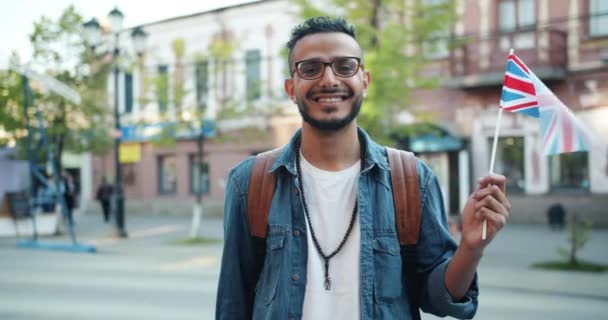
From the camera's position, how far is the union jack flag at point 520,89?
2.53 metres

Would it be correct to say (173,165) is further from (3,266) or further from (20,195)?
(3,266)

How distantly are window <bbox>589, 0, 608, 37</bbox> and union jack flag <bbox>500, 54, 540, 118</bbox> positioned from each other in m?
18.2

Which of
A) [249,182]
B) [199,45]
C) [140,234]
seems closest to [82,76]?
[140,234]

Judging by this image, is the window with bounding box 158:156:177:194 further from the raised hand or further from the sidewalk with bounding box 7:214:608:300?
the raised hand

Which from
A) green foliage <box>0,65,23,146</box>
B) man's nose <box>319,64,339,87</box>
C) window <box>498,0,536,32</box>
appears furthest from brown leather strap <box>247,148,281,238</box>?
green foliage <box>0,65,23,146</box>

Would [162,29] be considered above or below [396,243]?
above

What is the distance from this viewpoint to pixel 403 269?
2398 millimetres

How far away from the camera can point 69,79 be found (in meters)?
20.3

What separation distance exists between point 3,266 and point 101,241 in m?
4.71

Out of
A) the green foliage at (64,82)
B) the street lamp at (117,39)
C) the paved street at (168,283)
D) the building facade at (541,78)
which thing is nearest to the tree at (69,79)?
the green foliage at (64,82)

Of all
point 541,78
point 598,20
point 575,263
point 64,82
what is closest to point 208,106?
point 64,82

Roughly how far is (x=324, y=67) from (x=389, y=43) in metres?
11.9

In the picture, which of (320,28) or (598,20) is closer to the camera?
(320,28)

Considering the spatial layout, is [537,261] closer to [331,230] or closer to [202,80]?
[202,80]
